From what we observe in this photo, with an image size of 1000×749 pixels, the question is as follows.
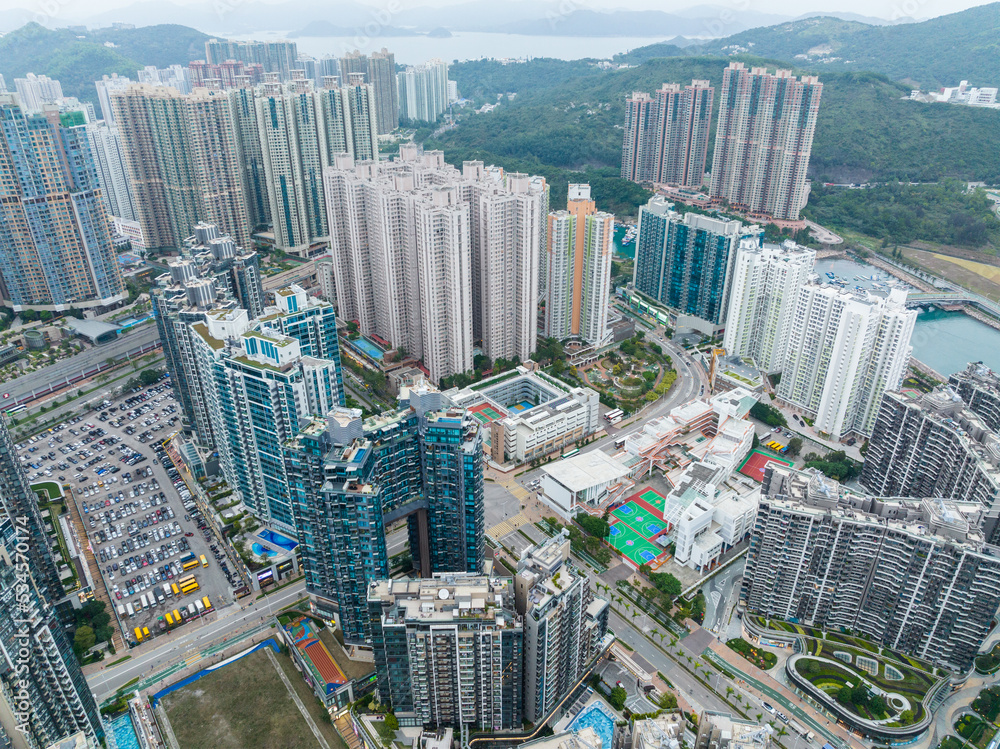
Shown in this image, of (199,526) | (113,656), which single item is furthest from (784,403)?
(113,656)

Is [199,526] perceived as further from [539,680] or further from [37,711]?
[539,680]

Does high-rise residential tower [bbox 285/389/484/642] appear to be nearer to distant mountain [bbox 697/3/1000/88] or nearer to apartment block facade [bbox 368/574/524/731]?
apartment block facade [bbox 368/574/524/731]

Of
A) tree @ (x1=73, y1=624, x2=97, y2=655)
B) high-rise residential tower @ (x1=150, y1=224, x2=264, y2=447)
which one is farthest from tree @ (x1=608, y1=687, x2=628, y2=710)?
high-rise residential tower @ (x1=150, y1=224, x2=264, y2=447)

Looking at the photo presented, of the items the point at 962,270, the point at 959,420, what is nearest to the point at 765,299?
the point at 959,420

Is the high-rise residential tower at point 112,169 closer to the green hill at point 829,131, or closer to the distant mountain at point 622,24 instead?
the green hill at point 829,131

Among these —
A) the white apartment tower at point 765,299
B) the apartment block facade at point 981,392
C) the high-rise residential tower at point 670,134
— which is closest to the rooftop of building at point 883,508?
the apartment block facade at point 981,392

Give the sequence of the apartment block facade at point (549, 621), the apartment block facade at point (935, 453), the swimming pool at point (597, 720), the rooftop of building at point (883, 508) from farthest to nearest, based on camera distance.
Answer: the apartment block facade at point (935, 453) < the rooftop of building at point (883, 508) < the swimming pool at point (597, 720) < the apartment block facade at point (549, 621)
